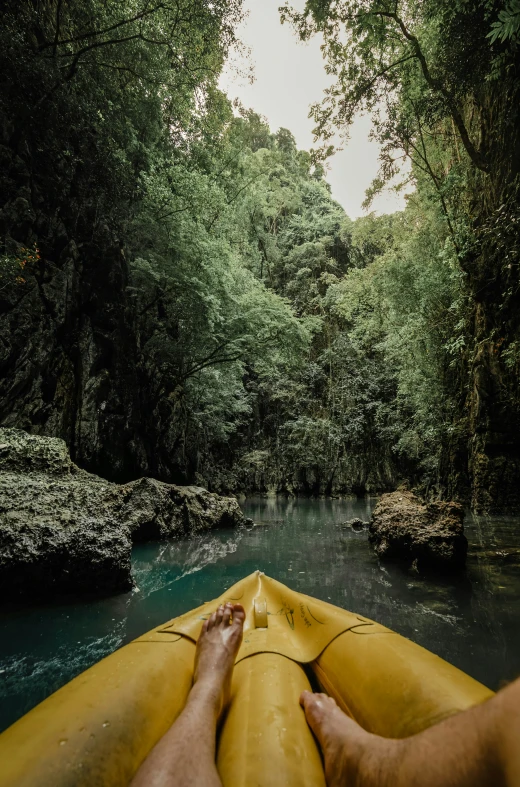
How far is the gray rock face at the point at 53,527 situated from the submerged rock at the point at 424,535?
3.00m

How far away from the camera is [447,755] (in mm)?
674

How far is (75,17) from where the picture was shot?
21.7 feet

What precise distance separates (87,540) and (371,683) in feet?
8.87

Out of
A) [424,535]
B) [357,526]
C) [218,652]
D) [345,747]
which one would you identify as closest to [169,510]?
[357,526]

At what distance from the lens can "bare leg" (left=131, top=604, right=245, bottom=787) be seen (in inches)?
33.2

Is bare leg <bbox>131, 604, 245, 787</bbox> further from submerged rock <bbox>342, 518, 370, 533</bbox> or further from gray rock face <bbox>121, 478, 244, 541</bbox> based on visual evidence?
submerged rock <bbox>342, 518, 370, 533</bbox>

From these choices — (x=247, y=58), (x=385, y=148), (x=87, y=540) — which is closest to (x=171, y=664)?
(x=87, y=540)

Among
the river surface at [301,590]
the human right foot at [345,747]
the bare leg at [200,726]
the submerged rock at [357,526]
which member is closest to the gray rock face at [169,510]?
the river surface at [301,590]

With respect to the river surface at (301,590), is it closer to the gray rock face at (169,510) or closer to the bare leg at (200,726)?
the gray rock face at (169,510)

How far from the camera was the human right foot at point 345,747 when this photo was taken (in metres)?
0.84

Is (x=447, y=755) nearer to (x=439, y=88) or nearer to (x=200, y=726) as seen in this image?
(x=200, y=726)

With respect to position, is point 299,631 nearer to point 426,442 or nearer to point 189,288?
point 189,288

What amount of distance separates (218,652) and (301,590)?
1.96 meters

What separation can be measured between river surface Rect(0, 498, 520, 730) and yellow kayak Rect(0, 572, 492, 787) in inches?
30.6
